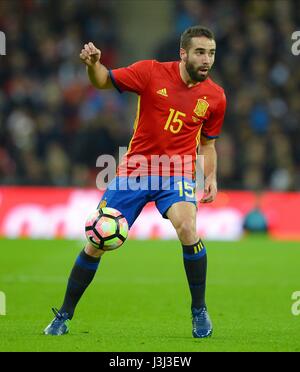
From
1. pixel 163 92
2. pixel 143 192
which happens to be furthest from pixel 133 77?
pixel 143 192

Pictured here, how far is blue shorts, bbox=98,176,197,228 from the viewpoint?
750 centimetres

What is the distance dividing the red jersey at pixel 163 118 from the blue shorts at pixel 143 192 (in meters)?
0.07

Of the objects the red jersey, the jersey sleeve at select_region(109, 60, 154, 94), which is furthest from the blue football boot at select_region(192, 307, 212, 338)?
the jersey sleeve at select_region(109, 60, 154, 94)

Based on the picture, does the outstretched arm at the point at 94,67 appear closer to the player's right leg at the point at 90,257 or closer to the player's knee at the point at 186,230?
the player's right leg at the point at 90,257

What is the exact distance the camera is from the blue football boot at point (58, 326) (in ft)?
24.2

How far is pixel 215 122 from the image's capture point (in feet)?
25.7

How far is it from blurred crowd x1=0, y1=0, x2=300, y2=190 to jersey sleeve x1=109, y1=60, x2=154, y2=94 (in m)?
8.97

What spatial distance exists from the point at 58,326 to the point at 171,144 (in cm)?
162
